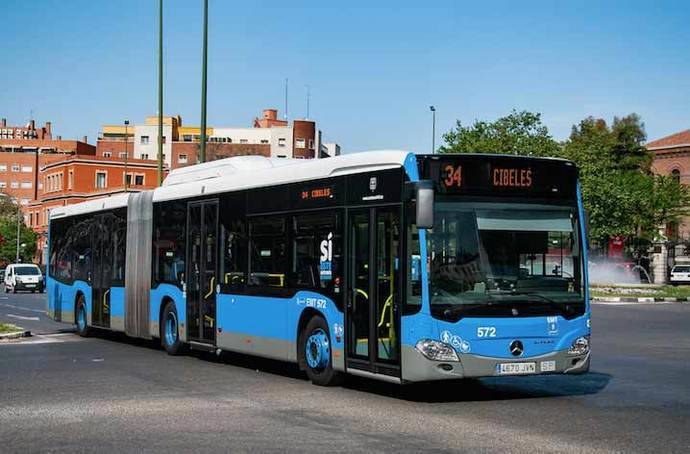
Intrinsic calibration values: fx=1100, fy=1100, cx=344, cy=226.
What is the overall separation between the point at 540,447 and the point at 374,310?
157 inches

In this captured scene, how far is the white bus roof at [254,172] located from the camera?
13.7 m

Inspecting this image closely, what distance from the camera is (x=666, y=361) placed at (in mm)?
18875

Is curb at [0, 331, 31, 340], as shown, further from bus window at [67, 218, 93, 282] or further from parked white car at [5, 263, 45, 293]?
parked white car at [5, 263, 45, 293]

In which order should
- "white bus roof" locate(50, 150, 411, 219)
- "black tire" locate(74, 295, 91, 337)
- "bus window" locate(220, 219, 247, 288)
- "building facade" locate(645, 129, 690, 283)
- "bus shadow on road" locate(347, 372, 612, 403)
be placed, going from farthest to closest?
"building facade" locate(645, 129, 690, 283), "black tire" locate(74, 295, 91, 337), "bus window" locate(220, 219, 247, 288), "white bus roof" locate(50, 150, 411, 219), "bus shadow on road" locate(347, 372, 612, 403)

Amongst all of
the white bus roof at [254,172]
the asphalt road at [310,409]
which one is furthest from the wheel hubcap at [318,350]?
the white bus roof at [254,172]

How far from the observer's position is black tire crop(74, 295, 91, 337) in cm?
2453

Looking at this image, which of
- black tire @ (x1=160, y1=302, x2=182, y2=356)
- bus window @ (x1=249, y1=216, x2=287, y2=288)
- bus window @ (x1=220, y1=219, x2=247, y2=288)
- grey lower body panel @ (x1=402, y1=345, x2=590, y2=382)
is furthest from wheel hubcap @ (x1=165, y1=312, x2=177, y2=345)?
grey lower body panel @ (x1=402, y1=345, x2=590, y2=382)

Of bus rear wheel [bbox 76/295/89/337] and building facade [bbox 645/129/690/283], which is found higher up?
building facade [bbox 645/129/690/283]

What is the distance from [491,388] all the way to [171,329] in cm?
743

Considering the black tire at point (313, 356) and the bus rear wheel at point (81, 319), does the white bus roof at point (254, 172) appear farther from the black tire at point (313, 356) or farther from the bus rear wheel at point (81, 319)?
the bus rear wheel at point (81, 319)

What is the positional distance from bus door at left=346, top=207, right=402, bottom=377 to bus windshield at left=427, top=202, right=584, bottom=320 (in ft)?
1.97

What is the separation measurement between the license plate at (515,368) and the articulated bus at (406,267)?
0.05ft

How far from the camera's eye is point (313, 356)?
14.6m

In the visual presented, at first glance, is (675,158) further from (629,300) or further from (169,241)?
(169,241)
